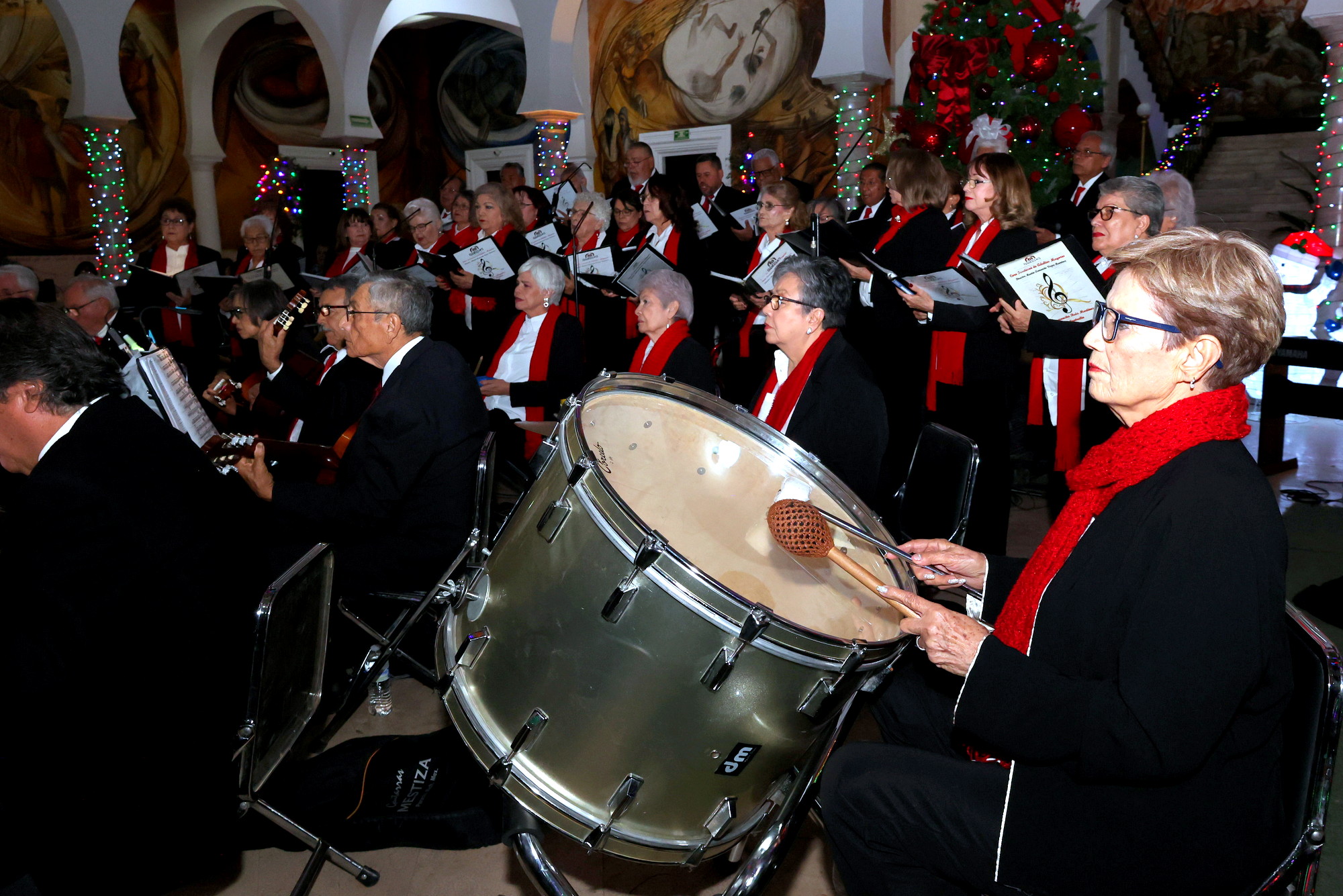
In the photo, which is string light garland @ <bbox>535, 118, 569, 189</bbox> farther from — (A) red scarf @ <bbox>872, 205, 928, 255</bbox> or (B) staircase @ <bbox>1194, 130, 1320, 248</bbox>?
(B) staircase @ <bbox>1194, 130, 1320, 248</bbox>

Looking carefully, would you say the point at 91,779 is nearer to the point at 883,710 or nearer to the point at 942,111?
the point at 883,710

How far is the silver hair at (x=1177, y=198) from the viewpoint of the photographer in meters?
4.50

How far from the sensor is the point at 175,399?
10.7ft

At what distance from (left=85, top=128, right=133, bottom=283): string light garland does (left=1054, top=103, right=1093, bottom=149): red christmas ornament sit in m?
9.54

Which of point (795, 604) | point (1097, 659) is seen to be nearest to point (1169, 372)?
point (1097, 659)

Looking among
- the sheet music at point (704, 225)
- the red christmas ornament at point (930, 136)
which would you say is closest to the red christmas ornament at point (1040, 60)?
the red christmas ornament at point (930, 136)

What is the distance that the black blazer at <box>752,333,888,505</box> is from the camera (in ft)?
9.99

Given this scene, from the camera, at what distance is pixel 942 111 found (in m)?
8.84

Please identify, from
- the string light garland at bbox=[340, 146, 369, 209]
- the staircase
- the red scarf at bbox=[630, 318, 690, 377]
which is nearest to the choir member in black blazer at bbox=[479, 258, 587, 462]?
the red scarf at bbox=[630, 318, 690, 377]

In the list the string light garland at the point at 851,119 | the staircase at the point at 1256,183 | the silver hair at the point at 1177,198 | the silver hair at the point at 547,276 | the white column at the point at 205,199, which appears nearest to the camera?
the silver hair at the point at 1177,198

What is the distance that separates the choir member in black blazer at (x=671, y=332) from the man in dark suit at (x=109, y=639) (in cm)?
251

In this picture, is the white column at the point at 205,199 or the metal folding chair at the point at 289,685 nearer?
the metal folding chair at the point at 289,685

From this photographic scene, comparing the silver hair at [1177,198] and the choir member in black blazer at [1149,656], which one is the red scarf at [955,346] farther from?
the choir member in black blazer at [1149,656]

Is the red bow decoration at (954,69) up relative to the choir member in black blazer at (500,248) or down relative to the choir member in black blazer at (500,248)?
up
